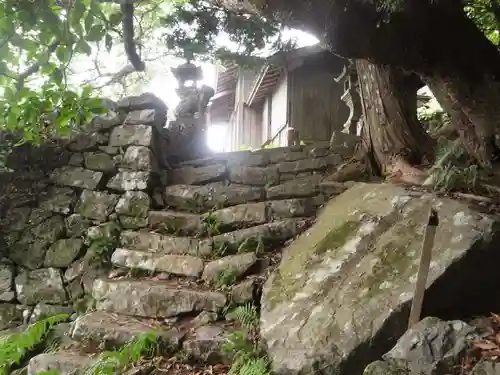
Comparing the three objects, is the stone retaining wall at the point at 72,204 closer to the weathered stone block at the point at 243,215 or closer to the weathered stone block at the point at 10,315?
the weathered stone block at the point at 10,315

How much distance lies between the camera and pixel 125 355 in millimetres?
3492

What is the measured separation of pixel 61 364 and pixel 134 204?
2.12 m

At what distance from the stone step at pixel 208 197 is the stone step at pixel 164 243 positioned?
67 cm

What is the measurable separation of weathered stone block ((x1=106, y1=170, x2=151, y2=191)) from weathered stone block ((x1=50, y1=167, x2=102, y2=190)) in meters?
0.17

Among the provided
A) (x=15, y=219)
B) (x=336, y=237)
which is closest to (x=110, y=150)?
(x=15, y=219)

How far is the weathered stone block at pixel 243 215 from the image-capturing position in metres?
5.07

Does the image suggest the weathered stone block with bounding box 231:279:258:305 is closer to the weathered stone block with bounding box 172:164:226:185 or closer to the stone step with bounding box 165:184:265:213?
the stone step with bounding box 165:184:265:213

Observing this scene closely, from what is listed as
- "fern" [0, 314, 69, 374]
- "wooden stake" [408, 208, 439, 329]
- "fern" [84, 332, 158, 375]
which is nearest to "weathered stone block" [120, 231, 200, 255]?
"fern" [0, 314, 69, 374]

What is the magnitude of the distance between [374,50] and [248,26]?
147 inches

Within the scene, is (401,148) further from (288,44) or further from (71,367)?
(71,367)

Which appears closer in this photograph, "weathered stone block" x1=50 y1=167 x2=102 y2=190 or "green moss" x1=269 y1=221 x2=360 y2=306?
"green moss" x1=269 y1=221 x2=360 y2=306

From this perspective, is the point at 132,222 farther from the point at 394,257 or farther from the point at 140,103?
the point at 394,257

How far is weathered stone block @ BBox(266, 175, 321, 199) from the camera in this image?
5484 mm

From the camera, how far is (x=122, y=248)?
16.1ft
